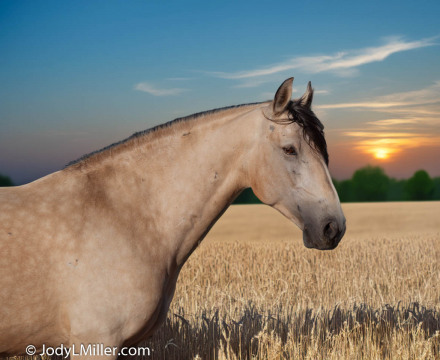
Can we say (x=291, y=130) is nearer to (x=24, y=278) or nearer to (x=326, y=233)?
(x=326, y=233)

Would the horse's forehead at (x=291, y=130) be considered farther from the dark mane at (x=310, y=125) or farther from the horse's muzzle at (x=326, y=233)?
the horse's muzzle at (x=326, y=233)

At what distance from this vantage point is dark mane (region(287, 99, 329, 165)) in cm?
359

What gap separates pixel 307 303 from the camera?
29.8ft

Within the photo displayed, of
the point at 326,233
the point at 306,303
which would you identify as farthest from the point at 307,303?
the point at 326,233

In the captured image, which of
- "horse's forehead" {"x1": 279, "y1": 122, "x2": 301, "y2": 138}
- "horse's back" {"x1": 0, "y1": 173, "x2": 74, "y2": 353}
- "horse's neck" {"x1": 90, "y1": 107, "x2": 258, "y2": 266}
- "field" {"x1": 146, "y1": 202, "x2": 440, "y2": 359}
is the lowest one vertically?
"field" {"x1": 146, "y1": 202, "x2": 440, "y2": 359}

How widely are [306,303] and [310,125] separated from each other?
6207mm

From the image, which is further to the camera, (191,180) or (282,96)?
(191,180)

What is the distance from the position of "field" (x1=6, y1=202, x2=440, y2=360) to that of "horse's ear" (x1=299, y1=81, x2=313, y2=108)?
2.60 metres

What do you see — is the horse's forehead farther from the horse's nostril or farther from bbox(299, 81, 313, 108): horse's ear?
the horse's nostril

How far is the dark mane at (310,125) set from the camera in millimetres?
3592

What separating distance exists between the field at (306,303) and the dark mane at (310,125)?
2.29m

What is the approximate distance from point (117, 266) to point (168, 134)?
130cm

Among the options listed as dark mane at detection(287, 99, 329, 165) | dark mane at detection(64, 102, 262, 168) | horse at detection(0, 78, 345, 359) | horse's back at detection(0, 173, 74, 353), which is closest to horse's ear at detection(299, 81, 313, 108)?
horse at detection(0, 78, 345, 359)

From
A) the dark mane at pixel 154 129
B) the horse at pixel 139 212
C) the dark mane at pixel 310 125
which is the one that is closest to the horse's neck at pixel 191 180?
the horse at pixel 139 212
